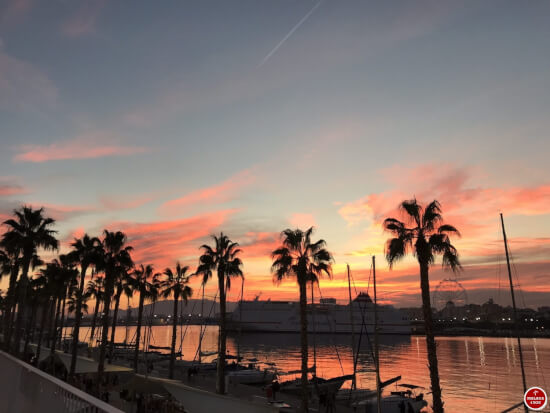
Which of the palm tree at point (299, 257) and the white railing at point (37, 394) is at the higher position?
the palm tree at point (299, 257)

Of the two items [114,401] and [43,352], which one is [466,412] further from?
[43,352]

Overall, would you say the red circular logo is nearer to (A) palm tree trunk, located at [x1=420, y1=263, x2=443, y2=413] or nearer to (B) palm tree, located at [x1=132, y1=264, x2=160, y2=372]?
(A) palm tree trunk, located at [x1=420, y1=263, x2=443, y2=413]

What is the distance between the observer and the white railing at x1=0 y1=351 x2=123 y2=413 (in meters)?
5.46

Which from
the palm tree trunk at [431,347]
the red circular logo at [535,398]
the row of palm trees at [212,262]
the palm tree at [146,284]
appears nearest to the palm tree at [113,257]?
the row of palm trees at [212,262]

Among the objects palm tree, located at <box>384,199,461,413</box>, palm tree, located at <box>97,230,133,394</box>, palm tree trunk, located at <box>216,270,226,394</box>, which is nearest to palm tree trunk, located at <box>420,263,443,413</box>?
palm tree, located at <box>384,199,461,413</box>

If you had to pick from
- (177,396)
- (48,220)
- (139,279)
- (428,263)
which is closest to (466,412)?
(428,263)

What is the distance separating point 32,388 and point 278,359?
9345 cm

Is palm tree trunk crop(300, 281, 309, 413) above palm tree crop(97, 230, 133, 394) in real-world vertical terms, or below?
below

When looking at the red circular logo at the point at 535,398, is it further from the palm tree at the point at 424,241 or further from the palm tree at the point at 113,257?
the palm tree at the point at 113,257

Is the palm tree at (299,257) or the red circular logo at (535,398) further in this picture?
the palm tree at (299,257)

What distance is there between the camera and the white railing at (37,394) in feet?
17.9

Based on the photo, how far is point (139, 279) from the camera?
4928cm

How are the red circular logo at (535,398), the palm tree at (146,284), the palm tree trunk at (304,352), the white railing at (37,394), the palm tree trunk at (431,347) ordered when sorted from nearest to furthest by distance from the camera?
1. the white railing at (37,394)
2. the red circular logo at (535,398)
3. the palm tree trunk at (431,347)
4. the palm tree trunk at (304,352)
5. the palm tree at (146,284)

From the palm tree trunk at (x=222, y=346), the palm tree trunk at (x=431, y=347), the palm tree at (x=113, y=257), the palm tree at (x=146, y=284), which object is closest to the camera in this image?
the palm tree trunk at (x=431, y=347)
